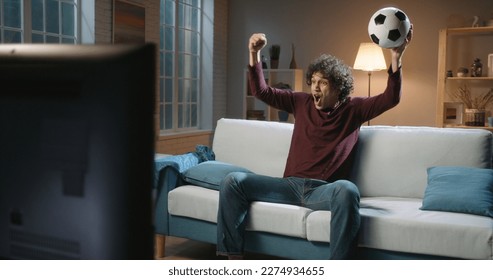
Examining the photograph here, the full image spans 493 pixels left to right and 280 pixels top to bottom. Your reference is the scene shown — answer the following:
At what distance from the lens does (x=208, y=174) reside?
312cm

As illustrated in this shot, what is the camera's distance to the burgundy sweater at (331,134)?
9.48 ft

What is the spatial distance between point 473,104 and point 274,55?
2307mm

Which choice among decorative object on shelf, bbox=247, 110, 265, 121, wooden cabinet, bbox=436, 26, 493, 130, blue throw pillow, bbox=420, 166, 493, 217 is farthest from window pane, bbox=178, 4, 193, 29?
blue throw pillow, bbox=420, 166, 493, 217

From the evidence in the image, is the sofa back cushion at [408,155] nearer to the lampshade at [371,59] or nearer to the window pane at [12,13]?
the window pane at [12,13]

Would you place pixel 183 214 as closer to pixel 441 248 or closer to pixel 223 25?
pixel 441 248

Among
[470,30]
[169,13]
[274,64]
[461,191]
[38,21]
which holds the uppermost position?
[169,13]

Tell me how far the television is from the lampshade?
225 inches

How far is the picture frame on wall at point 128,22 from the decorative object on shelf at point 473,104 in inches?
135

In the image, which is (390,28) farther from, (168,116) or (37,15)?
(168,116)

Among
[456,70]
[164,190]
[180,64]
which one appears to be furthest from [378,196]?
[180,64]

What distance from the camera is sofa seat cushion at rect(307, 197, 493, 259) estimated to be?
2406mm

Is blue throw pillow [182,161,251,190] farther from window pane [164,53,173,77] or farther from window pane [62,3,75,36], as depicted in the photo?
window pane [164,53,173,77]

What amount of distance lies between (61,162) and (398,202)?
8.23 feet
